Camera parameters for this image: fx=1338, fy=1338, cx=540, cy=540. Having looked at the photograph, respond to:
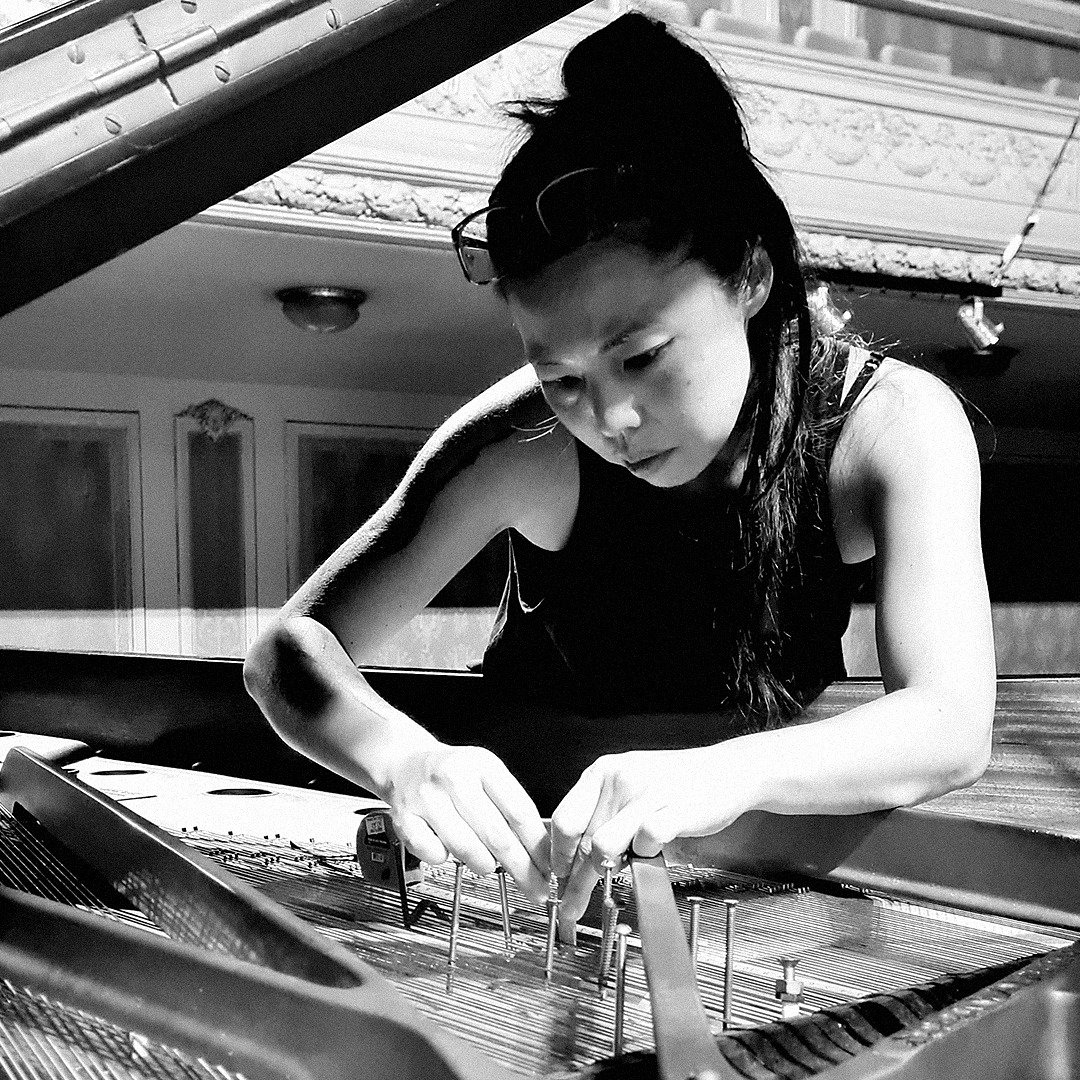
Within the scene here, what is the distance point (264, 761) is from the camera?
2.27 meters

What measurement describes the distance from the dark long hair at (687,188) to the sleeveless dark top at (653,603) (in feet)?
0.35

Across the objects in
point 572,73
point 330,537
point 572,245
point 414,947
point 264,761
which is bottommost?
point 414,947

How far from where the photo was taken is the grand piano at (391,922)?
27.8 inches

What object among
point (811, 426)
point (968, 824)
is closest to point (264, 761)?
point (811, 426)

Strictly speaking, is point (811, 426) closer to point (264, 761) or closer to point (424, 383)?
point (264, 761)

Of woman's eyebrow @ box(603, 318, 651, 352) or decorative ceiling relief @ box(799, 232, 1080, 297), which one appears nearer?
woman's eyebrow @ box(603, 318, 651, 352)

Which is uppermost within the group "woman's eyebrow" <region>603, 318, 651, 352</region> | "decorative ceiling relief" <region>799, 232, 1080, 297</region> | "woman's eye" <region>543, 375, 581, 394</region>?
"decorative ceiling relief" <region>799, 232, 1080, 297</region>

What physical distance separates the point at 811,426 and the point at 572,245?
401 mm

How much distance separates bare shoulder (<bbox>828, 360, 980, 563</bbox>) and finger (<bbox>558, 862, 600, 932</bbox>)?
0.62 meters

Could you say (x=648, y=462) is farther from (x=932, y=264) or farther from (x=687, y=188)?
(x=932, y=264)

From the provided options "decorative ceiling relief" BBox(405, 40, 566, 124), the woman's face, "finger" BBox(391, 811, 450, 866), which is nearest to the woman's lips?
the woman's face

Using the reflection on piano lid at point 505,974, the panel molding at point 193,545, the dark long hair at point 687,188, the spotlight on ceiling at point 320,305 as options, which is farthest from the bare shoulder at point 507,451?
the panel molding at point 193,545

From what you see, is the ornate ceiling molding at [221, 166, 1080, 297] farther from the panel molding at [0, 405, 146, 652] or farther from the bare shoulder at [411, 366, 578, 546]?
the bare shoulder at [411, 366, 578, 546]

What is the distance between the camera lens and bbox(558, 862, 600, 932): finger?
0.92m
